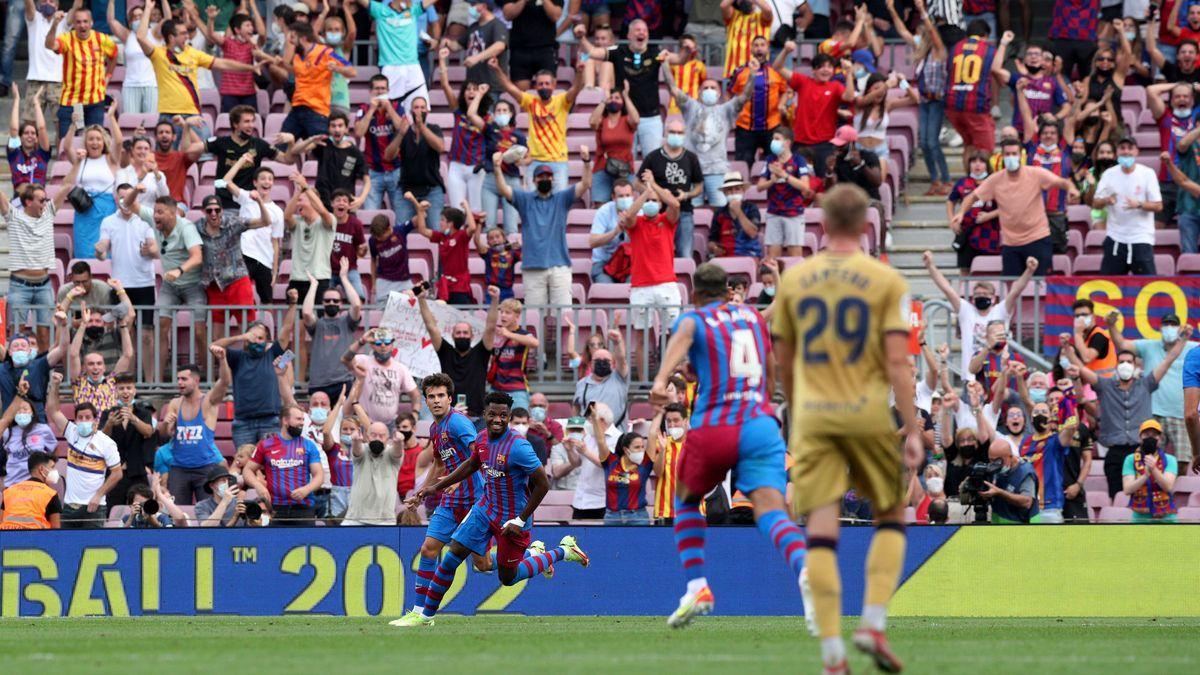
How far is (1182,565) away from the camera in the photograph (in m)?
16.8

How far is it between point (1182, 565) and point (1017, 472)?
5.76ft

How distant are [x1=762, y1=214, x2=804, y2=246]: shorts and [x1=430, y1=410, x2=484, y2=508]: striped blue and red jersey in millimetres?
7880

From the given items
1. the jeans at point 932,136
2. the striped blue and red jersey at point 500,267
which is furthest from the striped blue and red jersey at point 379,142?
the jeans at point 932,136

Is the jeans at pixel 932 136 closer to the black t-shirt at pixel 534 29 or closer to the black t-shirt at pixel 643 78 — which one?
the black t-shirt at pixel 643 78

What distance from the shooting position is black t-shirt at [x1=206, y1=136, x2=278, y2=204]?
2236 cm

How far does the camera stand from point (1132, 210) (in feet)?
71.1

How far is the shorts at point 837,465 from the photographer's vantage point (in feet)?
27.8

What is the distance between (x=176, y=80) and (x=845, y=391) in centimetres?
1757

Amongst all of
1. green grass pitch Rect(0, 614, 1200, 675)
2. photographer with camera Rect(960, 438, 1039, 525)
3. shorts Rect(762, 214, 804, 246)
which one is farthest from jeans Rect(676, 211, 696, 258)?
green grass pitch Rect(0, 614, 1200, 675)

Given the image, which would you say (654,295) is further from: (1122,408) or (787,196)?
(1122,408)

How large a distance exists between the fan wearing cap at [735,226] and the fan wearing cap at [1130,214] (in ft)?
12.7

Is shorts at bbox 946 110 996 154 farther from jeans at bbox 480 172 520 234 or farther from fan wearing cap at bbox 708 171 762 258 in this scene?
jeans at bbox 480 172 520 234

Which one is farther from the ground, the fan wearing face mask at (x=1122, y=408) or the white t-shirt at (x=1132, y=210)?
the white t-shirt at (x=1132, y=210)

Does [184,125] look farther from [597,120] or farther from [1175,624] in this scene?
[1175,624]
